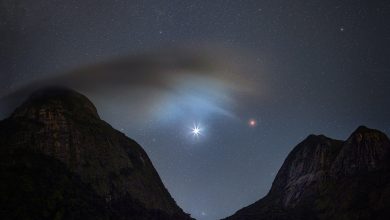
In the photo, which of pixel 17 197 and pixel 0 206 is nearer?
pixel 0 206

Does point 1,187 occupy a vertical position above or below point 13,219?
above

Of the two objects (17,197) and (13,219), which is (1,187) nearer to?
(17,197)

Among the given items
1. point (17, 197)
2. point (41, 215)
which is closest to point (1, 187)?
point (17, 197)

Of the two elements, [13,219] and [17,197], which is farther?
[17,197]

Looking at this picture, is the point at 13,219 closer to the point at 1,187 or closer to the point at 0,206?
the point at 0,206

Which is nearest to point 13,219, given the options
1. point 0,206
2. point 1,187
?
point 0,206

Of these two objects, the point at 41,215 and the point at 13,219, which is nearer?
the point at 13,219

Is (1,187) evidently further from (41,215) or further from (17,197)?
(41,215)
